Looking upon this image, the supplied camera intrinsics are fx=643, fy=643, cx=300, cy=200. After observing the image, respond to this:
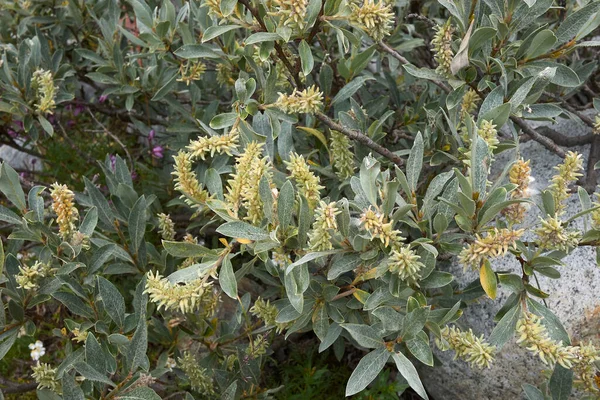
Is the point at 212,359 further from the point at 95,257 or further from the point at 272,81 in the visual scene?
the point at 272,81

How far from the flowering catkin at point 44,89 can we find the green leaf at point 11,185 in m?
0.60

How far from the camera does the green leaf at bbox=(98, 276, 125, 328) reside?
6.79 feet

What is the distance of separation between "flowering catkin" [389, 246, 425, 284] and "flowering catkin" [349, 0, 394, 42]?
664 mm

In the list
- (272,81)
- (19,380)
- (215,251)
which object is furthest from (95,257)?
(19,380)

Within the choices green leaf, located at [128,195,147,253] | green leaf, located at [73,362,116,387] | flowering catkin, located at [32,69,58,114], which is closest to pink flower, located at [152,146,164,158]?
flowering catkin, located at [32,69,58,114]

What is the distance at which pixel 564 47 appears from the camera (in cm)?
211

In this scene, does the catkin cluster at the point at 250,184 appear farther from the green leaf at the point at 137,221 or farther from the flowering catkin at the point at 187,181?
the green leaf at the point at 137,221

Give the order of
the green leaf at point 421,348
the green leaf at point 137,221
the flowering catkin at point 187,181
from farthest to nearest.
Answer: the green leaf at point 137,221 < the flowering catkin at point 187,181 < the green leaf at point 421,348

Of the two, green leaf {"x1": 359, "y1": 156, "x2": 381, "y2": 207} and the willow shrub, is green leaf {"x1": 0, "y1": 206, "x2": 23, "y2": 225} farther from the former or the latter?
green leaf {"x1": 359, "y1": 156, "x2": 381, "y2": 207}

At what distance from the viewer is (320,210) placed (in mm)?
1612

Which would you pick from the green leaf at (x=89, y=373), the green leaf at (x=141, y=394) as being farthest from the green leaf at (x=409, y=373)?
the green leaf at (x=89, y=373)

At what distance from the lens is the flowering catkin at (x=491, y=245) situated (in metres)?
1.59

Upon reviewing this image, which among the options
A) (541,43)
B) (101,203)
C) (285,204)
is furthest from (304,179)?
(101,203)

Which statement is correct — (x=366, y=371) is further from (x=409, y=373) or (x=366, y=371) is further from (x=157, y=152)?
Result: (x=157, y=152)
